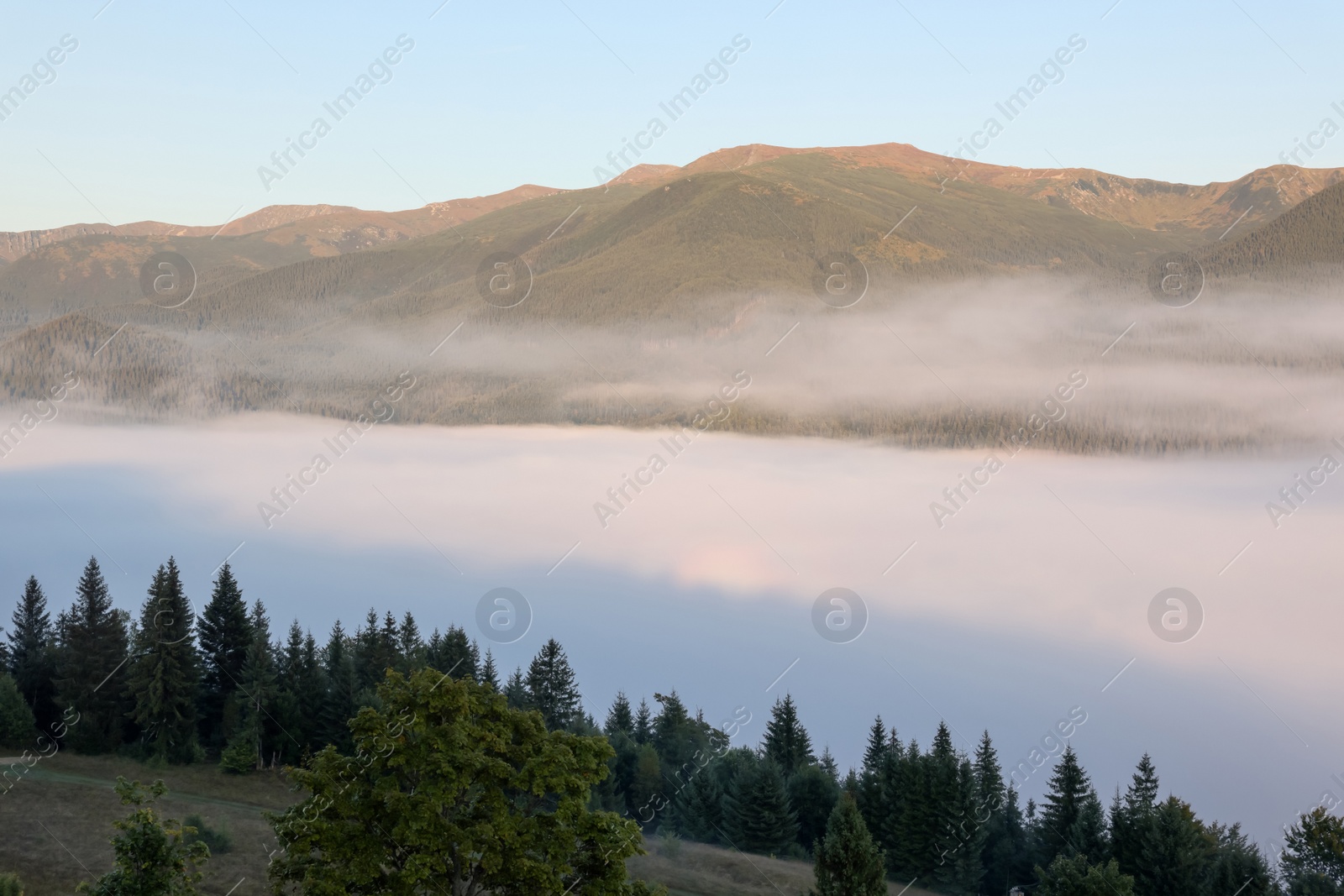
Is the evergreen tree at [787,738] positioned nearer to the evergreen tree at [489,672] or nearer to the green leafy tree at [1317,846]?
the evergreen tree at [489,672]

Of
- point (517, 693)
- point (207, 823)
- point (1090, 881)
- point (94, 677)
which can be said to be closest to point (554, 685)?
point (517, 693)

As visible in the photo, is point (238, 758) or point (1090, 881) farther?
point (238, 758)

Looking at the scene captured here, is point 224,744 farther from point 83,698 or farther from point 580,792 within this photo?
point 580,792

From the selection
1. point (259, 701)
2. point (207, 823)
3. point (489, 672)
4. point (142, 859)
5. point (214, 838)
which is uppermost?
point (489, 672)

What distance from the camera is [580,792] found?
32406mm

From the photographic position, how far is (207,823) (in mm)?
55375

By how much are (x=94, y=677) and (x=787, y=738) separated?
187 ft

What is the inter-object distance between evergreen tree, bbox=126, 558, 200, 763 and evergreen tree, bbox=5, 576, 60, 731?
685 centimetres

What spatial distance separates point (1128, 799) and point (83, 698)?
73371 millimetres

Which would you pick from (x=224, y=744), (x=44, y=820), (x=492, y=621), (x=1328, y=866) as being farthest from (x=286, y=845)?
(x=1328, y=866)

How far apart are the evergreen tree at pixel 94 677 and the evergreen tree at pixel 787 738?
52834 millimetres

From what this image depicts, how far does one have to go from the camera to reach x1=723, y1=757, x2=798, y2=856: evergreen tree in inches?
3039

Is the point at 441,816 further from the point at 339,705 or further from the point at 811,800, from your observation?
the point at 811,800

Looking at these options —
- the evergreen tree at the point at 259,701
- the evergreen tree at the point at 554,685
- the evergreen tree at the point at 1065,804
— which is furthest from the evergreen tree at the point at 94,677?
the evergreen tree at the point at 1065,804
